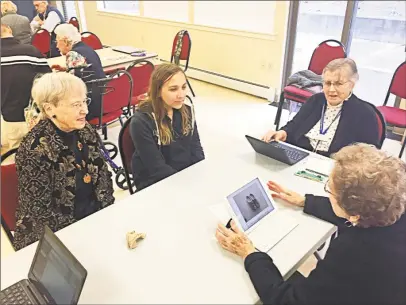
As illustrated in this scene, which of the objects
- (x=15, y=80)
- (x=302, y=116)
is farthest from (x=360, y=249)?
(x=15, y=80)

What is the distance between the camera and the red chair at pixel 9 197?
1.55 metres

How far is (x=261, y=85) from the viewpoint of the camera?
16.1ft

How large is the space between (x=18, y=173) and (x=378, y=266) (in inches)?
53.5

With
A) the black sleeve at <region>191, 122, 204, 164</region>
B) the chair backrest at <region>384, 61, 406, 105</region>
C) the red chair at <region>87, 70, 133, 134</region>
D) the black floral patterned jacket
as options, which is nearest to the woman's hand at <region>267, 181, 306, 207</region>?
the black sleeve at <region>191, 122, 204, 164</region>

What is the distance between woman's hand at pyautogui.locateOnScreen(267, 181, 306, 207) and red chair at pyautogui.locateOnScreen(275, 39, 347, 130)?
2185mm

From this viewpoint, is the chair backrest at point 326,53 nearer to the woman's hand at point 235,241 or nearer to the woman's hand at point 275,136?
the woman's hand at point 275,136

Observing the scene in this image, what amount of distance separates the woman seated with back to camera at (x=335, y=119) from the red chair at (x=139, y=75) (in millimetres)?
1615

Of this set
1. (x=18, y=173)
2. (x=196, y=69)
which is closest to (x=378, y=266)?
(x=18, y=173)

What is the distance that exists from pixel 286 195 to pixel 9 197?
117 cm

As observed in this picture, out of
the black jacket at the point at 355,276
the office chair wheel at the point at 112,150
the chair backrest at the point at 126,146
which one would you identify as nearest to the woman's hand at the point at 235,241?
the black jacket at the point at 355,276

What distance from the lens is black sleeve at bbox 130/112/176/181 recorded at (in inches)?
73.2

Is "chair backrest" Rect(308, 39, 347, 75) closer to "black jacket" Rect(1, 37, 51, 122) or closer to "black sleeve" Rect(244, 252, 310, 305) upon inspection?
"black jacket" Rect(1, 37, 51, 122)

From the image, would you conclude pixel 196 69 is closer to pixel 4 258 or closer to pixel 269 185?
pixel 269 185

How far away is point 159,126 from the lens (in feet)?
6.26
